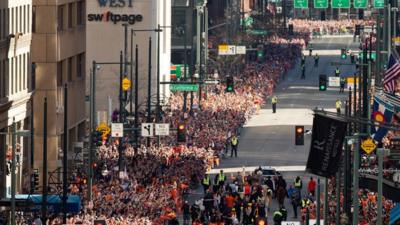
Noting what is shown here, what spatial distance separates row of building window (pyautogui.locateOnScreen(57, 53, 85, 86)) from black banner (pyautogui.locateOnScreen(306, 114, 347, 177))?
39.0 metres

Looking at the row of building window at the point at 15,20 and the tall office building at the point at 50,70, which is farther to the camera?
the tall office building at the point at 50,70

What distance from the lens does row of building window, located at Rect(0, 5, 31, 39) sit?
251 feet

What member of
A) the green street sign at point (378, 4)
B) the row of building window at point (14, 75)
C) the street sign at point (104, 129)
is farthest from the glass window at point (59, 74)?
the green street sign at point (378, 4)

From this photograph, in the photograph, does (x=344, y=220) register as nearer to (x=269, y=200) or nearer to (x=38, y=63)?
(x=269, y=200)

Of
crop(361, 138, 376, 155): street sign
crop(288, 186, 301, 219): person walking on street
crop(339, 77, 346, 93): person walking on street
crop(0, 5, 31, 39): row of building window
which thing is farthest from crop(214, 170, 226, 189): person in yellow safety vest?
crop(339, 77, 346, 93): person walking on street

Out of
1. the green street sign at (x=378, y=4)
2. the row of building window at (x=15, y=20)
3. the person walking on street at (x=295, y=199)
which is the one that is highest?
the green street sign at (x=378, y=4)

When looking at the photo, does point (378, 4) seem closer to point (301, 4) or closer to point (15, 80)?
point (301, 4)

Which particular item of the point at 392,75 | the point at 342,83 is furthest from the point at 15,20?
the point at 342,83

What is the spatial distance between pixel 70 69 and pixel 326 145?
43.2 meters

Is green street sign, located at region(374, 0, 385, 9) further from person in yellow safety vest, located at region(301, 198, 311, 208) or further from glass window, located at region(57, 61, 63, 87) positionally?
person in yellow safety vest, located at region(301, 198, 311, 208)

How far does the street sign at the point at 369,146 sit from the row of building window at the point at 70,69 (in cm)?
2146

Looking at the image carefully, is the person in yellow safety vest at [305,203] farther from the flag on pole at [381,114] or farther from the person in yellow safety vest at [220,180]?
the person in yellow safety vest at [220,180]

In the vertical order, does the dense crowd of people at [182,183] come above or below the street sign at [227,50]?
below

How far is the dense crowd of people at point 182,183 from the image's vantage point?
6512 centimetres
